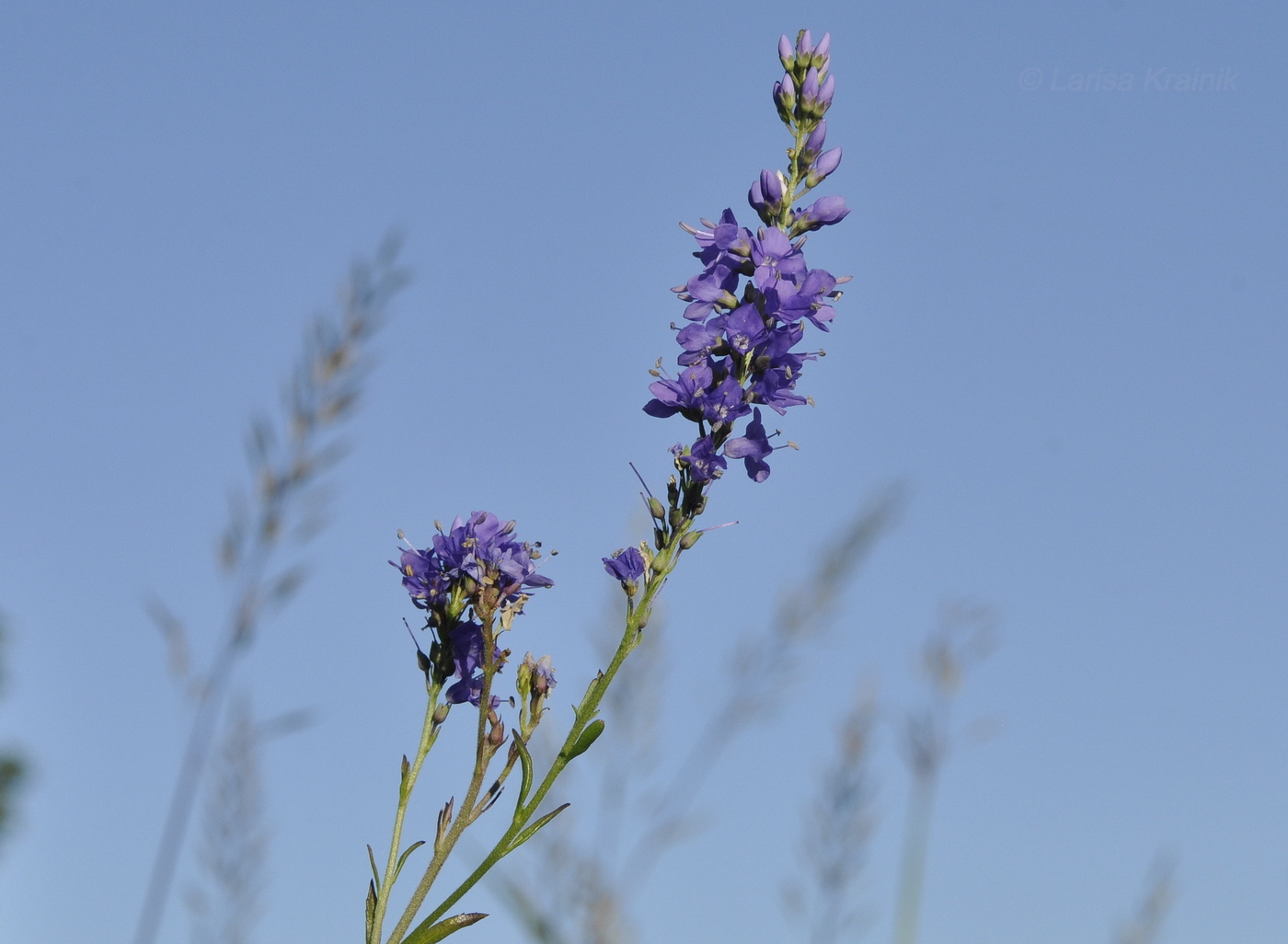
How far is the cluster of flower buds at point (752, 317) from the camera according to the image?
260 centimetres

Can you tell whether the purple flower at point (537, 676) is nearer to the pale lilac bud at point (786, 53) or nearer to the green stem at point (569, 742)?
the green stem at point (569, 742)

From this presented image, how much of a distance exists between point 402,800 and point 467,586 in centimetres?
46

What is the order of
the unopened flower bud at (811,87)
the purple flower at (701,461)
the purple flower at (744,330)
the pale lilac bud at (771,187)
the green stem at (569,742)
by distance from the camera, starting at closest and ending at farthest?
the green stem at (569,742)
the purple flower at (701,461)
the purple flower at (744,330)
the pale lilac bud at (771,187)
the unopened flower bud at (811,87)

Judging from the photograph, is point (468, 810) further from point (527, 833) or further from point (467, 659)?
point (467, 659)

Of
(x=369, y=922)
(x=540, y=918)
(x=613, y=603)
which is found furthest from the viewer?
(x=613, y=603)

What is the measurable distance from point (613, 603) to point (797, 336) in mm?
3280

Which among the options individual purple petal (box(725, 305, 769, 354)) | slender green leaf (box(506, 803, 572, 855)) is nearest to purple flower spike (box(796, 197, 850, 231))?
individual purple petal (box(725, 305, 769, 354))

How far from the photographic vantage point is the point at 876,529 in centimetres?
556

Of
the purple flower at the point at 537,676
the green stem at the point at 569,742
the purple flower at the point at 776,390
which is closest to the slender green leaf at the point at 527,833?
the green stem at the point at 569,742

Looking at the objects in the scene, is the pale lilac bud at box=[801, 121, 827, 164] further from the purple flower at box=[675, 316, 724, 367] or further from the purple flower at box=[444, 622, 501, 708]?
the purple flower at box=[444, 622, 501, 708]

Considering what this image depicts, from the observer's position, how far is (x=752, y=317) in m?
2.62

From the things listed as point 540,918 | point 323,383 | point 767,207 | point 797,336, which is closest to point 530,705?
point 540,918

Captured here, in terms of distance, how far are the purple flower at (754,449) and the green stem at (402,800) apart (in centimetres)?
80

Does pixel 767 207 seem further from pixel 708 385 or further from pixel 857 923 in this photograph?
pixel 857 923
